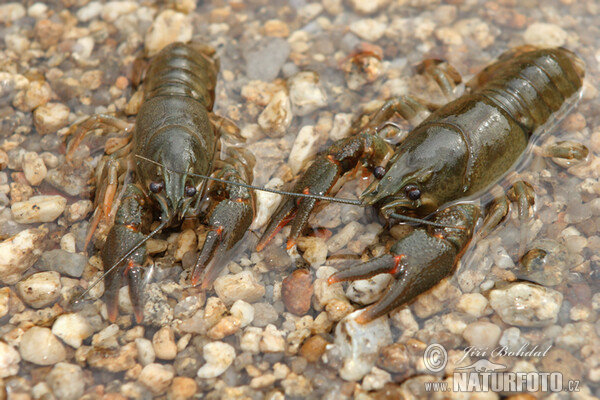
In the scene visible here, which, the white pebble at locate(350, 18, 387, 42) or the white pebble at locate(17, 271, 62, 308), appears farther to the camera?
the white pebble at locate(350, 18, 387, 42)

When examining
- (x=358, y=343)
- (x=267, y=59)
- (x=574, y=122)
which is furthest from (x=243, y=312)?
(x=574, y=122)

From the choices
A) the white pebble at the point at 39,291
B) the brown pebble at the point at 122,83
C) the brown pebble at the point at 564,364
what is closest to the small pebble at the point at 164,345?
the white pebble at the point at 39,291

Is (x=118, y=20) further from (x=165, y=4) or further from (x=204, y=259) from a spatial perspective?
(x=204, y=259)

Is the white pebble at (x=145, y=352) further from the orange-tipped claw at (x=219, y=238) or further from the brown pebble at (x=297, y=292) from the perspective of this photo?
the brown pebble at (x=297, y=292)

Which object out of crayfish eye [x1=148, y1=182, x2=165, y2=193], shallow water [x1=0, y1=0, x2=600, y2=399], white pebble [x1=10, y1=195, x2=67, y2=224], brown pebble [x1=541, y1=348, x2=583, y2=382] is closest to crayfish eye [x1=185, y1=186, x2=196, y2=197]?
crayfish eye [x1=148, y1=182, x2=165, y2=193]

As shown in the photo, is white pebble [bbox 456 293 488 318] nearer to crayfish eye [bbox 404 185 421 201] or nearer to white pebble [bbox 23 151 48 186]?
crayfish eye [bbox 404 185 421 201]

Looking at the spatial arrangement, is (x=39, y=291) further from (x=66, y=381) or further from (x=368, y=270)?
(x=368, y=270)
